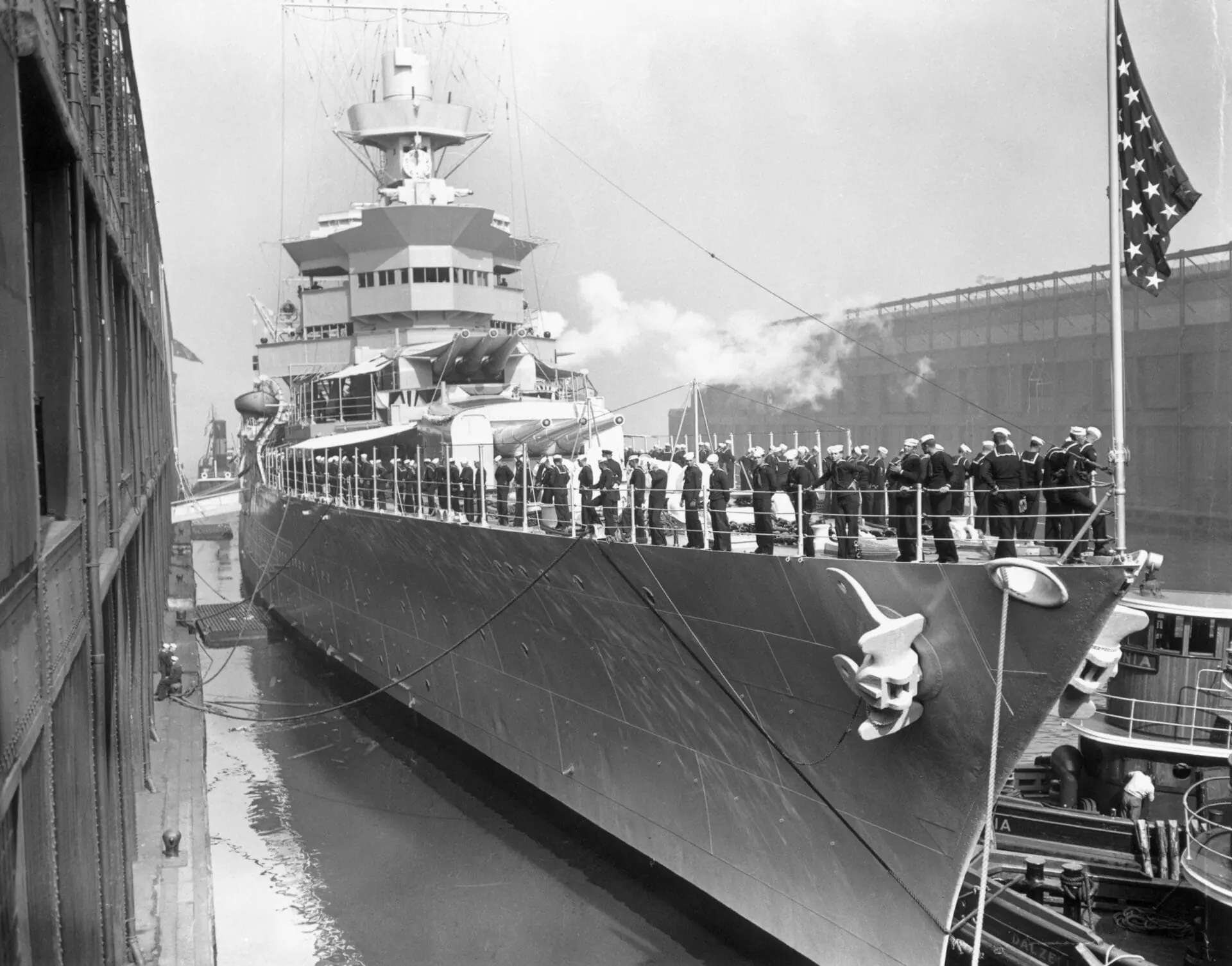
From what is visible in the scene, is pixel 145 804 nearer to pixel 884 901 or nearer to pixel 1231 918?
pixel 884 901

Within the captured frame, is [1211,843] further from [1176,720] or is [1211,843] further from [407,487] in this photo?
[407,487]

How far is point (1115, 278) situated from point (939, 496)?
6.12 feet

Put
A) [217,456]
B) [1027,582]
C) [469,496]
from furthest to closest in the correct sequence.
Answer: [217,456] → [469,496] → [1027,582]

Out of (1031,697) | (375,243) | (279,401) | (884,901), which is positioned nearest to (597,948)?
(884,901)

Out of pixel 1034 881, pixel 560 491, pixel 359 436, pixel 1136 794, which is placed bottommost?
pixel 1034 881

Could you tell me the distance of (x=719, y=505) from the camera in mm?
9148

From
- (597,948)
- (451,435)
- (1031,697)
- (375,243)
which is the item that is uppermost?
(375,243)

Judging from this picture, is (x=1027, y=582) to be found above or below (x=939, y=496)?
below

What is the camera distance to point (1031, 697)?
22.0 ft

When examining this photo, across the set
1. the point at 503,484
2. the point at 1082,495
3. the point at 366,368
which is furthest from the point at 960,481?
the point at 366,368

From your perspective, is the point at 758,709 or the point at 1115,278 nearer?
the point at 1115,278

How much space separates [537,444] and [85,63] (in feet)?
29.1

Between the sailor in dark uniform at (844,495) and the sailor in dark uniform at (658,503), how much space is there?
147cm

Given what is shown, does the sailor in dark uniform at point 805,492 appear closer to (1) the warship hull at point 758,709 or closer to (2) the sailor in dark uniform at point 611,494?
(1) the warship hull at point 758,709
